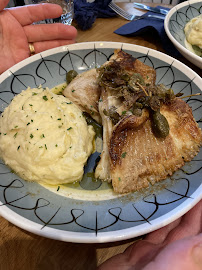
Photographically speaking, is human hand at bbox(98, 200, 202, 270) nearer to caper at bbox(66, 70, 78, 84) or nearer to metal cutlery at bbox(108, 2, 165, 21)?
caper at bbox(66, 70, 78, 84)

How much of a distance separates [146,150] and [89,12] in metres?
4.60

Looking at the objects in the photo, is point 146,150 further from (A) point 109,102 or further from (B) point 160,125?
(A) point 109,102

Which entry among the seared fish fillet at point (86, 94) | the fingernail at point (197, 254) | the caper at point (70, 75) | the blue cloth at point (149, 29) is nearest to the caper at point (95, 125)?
the seared fish fillet at point (86, 94)

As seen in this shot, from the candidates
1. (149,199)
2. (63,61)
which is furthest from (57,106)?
(149,199)

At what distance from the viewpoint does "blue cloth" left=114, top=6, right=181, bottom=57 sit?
538cm

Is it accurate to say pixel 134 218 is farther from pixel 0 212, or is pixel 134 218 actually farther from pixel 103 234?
pixel 0 212

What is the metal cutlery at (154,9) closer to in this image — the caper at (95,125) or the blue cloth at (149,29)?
the blue cloth at (149,29)

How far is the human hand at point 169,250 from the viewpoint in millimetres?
1765

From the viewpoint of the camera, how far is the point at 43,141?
3.16 meters

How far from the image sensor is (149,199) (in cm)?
293

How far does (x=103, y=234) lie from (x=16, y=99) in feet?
8.05

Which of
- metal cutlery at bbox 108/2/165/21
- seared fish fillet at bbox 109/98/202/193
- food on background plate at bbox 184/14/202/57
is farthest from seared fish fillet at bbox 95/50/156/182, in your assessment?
metal cutlery at bbox 108/2/165/21

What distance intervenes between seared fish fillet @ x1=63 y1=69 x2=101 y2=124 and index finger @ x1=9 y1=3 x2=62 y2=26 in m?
1.69

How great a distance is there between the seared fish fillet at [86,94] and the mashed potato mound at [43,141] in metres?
0.62
